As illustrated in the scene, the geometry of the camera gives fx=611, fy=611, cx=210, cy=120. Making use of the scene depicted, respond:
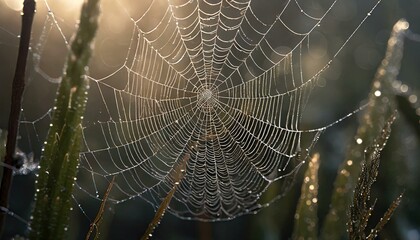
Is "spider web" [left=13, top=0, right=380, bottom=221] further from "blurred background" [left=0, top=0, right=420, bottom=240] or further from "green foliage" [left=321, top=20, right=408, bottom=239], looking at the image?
"green foliage" [left=321, top=20, right=408, bottom=239]

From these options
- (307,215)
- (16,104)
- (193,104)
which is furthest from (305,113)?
(16,104)

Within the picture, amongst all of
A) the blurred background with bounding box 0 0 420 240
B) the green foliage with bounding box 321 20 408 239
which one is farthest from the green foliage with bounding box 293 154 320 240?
the blurred background with bounding box 0 0 420 240

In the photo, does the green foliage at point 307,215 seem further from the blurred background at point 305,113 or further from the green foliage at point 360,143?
the blurred background at point 305,113

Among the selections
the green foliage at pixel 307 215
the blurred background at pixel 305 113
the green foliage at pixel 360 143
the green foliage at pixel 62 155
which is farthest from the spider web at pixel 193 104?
the green foliage at pixel 62 155

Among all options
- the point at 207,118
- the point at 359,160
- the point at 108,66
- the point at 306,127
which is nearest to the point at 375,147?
the point at 359,160

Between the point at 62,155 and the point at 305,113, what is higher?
the point at 305,113

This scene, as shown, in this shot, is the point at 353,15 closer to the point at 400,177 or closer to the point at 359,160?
the point at 400,177

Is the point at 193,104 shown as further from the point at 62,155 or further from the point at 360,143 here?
the point at 62,155

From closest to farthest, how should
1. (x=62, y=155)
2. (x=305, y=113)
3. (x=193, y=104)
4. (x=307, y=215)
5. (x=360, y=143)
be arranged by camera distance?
(x=62, y=155), (x=307, y=215), (x=360, y=143), (x=305, y=113), (x=193, y=104)
